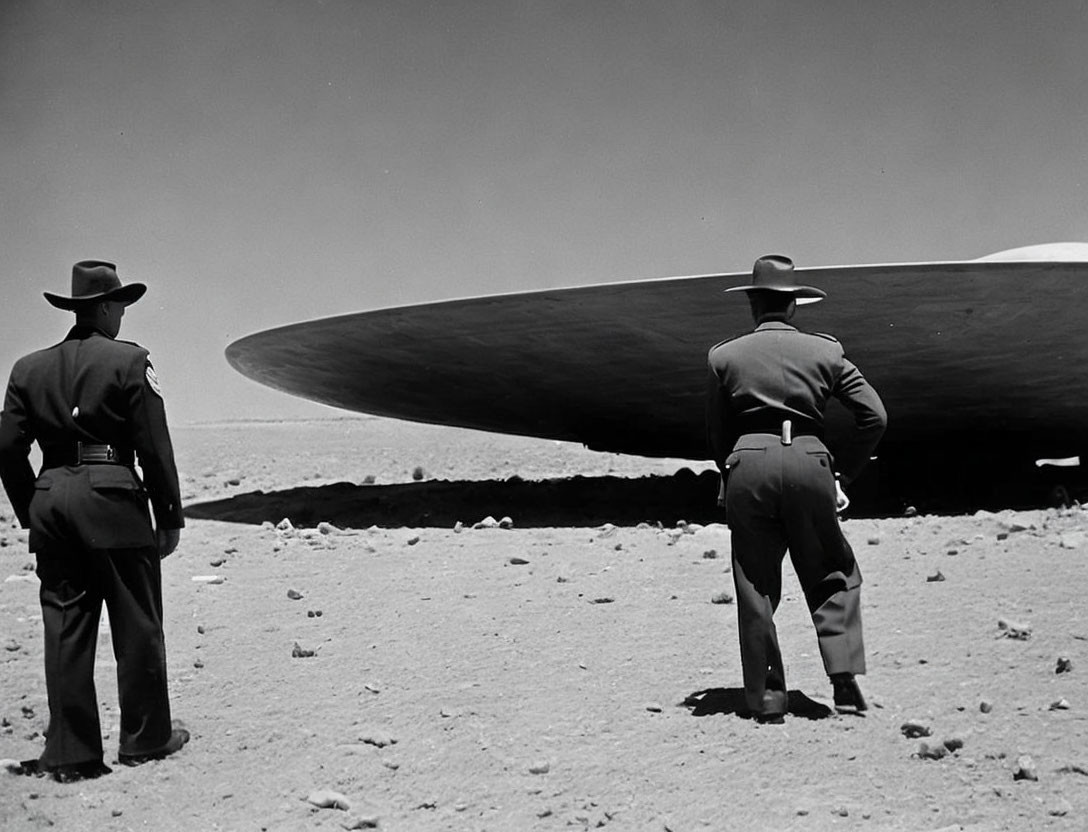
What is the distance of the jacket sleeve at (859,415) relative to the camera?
122 inches

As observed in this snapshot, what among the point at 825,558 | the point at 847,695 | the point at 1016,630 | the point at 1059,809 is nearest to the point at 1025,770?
the point at 1059,809

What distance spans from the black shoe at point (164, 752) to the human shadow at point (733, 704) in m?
1.28

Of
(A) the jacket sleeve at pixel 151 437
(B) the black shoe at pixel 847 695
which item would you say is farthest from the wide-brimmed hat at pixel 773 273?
(A) the jacket sleeve at pixel 151 437

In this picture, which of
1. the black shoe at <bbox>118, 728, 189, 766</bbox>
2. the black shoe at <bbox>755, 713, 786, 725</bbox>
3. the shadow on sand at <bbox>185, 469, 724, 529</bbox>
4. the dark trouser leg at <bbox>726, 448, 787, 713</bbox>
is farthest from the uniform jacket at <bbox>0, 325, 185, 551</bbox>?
the shadow on sand at <bbox>185, 469, 724, 529</bbox>

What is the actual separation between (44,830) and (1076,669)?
263 cm

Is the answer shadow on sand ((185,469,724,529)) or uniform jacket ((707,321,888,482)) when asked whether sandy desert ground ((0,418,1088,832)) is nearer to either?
shadow on sand ((185,469,724,529))

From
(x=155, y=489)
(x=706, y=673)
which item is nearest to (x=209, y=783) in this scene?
(x=155, y=489)

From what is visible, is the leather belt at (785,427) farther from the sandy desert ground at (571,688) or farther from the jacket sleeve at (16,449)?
the jacket sleeve at (16,449)

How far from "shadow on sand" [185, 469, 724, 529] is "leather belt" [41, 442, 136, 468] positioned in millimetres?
3553

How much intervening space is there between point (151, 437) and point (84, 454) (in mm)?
161

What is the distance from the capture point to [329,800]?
8.30 ft

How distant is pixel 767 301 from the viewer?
3.19m

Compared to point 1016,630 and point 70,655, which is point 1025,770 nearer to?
point 1016,630

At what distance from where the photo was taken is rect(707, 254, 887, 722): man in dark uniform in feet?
9.82
